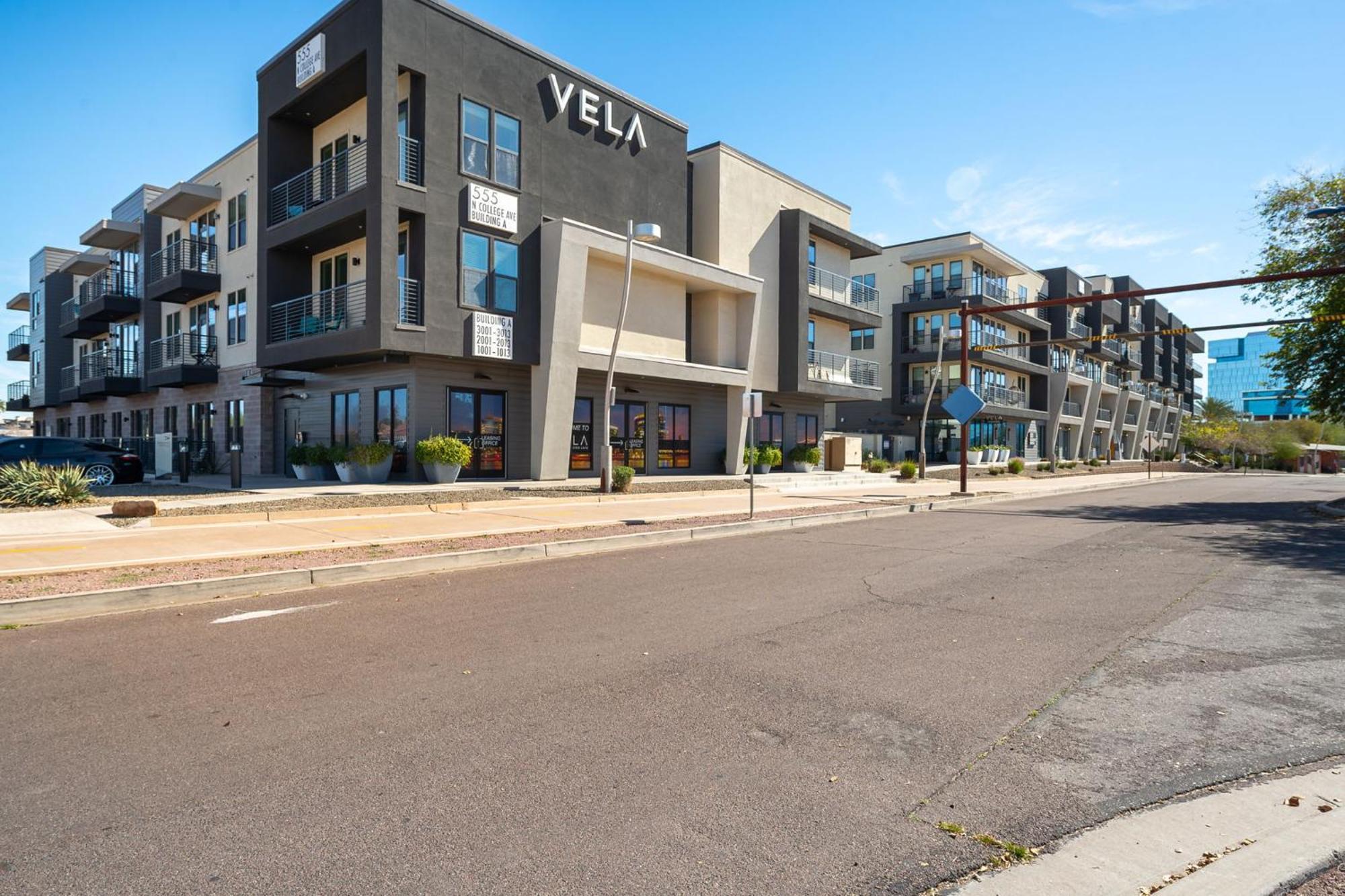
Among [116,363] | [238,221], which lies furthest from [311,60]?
[116,363]

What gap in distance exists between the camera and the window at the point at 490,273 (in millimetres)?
21766

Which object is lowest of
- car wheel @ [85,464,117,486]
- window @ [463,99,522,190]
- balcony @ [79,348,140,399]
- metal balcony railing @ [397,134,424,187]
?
car wheel @ [85,464,117,486]

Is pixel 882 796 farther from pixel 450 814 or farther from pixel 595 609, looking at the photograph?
pixel 595 609

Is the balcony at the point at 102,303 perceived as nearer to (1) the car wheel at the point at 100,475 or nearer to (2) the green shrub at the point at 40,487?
(1) the car wheel at the point at 100,475

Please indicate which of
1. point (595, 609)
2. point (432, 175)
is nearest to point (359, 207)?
point (432, 175)

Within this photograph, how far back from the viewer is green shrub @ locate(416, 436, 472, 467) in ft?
68.6

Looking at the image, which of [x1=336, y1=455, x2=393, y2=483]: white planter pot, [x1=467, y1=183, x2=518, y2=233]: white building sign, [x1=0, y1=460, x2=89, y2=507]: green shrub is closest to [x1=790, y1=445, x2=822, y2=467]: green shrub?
[x1=467, y1=183, x2=518, y2=233]: white building sign

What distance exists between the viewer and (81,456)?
69.1 feet

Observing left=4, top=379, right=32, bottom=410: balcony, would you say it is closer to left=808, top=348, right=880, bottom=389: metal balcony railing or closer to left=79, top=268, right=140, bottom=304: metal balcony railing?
left=79, top=268, right=140, bottom=304: metal balcony railing

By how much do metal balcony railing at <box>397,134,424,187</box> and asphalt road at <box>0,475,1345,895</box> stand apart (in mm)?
15472

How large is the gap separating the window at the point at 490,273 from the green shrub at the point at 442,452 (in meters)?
3.94

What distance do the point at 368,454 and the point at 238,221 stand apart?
558 inches

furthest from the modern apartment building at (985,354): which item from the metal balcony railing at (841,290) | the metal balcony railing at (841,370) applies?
the metal balcony railing at (841,290)

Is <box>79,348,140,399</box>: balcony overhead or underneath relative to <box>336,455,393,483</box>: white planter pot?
overhead
